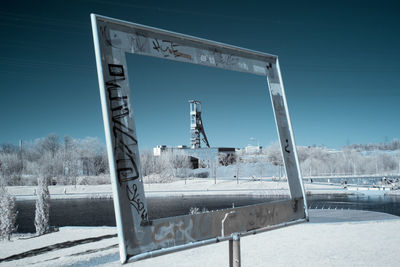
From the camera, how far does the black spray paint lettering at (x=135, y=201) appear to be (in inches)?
72.7

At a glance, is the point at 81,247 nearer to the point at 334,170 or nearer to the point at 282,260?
the point at 282,260

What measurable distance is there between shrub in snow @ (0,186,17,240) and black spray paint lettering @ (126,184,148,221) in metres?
11.1

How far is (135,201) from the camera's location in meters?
1.86

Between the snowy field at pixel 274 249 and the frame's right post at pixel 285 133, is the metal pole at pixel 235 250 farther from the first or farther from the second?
the snowy field at pixel 274 249

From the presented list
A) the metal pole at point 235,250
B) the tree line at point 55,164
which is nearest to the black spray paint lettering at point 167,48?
the metal pole at point 235,250

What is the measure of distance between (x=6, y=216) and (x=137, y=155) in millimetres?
11140

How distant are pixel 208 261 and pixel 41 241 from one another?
6.46 meters

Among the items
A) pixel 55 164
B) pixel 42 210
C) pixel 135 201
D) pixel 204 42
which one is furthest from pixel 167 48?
pixel 55 164

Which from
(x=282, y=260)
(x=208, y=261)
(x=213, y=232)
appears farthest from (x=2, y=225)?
(x=213, y=232)

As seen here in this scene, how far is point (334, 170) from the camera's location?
3897 centimetres

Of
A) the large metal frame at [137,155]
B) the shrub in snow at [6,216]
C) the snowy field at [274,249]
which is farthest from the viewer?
the shrub in snow at [6,216]

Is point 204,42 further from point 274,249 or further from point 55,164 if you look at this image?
point 55,164

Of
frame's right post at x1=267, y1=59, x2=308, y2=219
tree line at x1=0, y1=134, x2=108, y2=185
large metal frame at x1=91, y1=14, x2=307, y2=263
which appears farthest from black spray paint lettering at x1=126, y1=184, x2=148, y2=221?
tree line at x1=0, y1=134, x2=108, y2=185

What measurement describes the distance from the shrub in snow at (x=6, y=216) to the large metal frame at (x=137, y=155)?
434 inches
